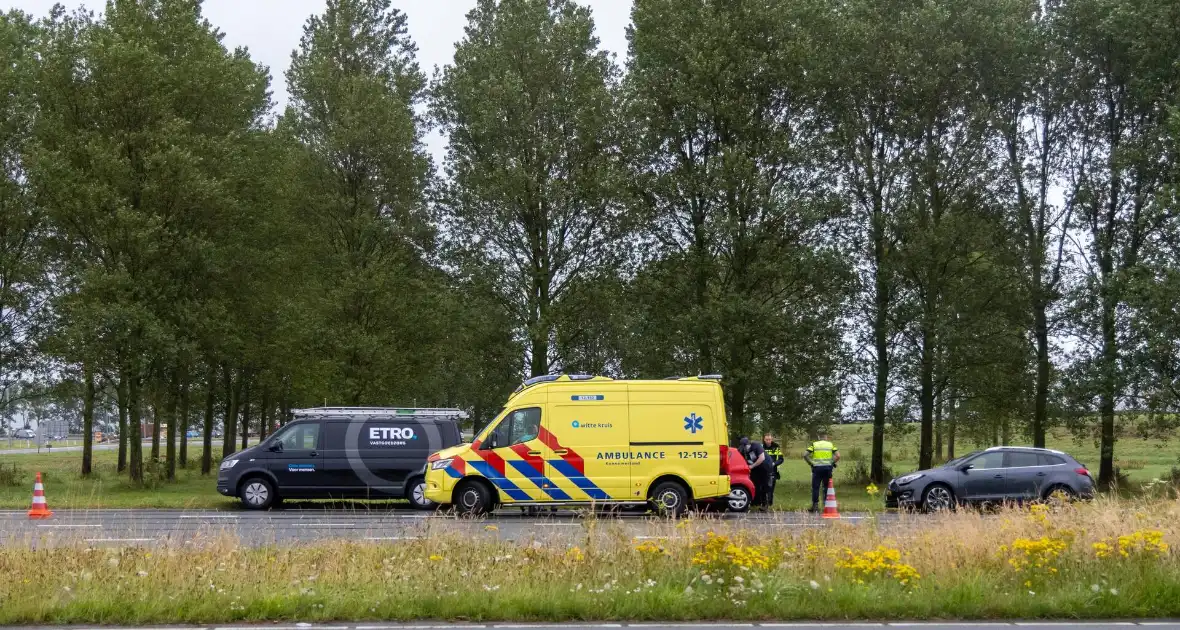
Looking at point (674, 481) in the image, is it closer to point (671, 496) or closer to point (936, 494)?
point (671, 496)

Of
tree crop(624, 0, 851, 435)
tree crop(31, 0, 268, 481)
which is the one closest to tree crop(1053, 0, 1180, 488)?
tree crop(624, 0, 851, 435)

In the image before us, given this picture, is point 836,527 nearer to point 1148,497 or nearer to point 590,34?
point 1148,497

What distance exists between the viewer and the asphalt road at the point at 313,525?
1241 centimetres

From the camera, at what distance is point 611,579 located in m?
10.5

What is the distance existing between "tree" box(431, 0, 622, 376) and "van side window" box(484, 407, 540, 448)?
11235mm

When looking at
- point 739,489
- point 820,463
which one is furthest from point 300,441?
point 820,463

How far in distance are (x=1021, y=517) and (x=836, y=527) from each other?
83.5 inches

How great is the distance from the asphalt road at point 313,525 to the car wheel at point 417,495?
327 mm

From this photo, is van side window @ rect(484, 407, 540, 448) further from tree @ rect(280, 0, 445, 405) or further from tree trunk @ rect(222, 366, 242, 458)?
tree trunk @ rect(222, 366, 242, 458)

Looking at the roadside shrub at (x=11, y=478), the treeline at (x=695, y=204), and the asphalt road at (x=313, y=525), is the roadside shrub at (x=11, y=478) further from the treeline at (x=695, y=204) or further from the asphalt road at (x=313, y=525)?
the asphalt road at (x=313, y=525)

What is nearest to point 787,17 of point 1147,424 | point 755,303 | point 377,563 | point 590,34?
point 590,34

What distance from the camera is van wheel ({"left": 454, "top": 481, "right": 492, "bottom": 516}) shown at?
2059 cm

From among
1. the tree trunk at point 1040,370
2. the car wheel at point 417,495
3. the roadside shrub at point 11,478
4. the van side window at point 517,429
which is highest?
the tree trunk at point 1040,370

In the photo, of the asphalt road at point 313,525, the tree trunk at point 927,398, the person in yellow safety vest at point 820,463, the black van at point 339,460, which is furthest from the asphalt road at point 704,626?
the tree trunk at point 927,398
